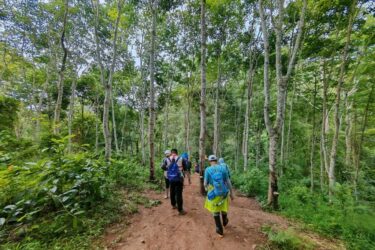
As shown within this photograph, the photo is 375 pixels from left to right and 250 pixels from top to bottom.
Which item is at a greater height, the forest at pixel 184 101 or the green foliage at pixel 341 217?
the forest at pixel 184 101

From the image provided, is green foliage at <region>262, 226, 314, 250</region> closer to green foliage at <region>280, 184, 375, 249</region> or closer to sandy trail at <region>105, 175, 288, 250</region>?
sandy trail at <region>105, 175, 288, 250</region>

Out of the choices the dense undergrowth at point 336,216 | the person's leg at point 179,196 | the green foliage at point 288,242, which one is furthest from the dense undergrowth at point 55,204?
the dense undergrowth at point 336,216

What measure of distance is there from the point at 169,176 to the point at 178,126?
26.5m

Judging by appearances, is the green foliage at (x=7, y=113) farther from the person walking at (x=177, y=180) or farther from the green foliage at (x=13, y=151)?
the person walking at (x=177, y=180)

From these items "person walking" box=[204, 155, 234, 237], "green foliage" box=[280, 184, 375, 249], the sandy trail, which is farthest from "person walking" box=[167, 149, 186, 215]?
"green foliage" box=[280, 184, 375, 249]

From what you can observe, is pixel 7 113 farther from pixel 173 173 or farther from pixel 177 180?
pixel 177 180

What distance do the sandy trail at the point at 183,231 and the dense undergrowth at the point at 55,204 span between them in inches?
20.1

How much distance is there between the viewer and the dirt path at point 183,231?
377cm

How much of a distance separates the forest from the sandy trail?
403mm

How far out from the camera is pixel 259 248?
370cm

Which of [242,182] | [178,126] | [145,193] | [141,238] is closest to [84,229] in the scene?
[141,238]

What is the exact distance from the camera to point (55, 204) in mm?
4266

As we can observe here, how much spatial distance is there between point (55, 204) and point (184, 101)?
20.3m

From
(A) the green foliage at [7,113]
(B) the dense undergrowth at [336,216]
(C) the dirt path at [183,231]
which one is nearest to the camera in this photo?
(C) the dirt path at [183,231]
